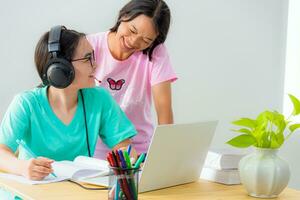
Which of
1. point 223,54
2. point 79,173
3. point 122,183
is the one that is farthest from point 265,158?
point 223,54

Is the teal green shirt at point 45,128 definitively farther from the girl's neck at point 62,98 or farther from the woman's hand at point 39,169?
the woman's hand at point 39,169

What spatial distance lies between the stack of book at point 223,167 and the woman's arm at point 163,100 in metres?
0.54

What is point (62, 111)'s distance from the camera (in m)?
1.75

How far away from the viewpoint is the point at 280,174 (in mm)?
1364

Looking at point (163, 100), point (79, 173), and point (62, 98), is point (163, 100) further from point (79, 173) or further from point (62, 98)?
point (79, 173)

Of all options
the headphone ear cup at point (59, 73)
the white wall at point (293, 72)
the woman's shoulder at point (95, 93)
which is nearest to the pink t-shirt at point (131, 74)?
the woman's shoulder at point (95, 93)

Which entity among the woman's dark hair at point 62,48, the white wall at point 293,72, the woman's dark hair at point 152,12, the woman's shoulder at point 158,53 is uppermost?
the woman's dark hair at point 152,12

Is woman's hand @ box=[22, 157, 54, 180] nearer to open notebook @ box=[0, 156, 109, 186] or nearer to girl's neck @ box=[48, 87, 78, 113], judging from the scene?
open notebook @ box=[0, 156, 109, 186]

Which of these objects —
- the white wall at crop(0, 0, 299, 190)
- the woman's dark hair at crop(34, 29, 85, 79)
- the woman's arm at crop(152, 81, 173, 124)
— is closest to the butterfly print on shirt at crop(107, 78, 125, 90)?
the woman's arm at crop(152, 81, 173, 124)

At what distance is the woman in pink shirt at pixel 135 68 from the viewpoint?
204cm

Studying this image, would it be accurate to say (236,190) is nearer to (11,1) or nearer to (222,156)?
(222,156)

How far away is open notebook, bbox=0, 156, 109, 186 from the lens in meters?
1.45

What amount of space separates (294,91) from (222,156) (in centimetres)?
183

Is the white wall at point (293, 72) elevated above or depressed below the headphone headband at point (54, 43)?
below
